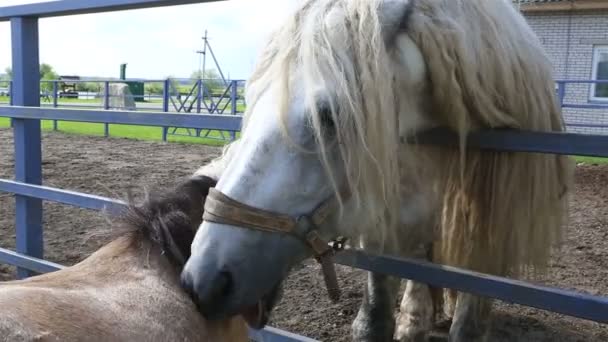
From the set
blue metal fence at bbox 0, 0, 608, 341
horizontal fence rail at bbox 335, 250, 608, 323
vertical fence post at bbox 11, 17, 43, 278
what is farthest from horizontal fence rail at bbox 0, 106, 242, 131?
horizontal fence rail at bbox 335, 250, 608, 323

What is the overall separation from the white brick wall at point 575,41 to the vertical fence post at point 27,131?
13.6 m

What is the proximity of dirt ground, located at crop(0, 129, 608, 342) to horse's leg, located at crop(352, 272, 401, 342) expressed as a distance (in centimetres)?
35

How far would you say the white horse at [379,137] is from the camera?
58.0 inches

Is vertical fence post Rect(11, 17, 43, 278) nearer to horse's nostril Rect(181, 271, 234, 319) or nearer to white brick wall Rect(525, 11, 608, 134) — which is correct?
horse's nostril Rect(181, 271, 234, 319)

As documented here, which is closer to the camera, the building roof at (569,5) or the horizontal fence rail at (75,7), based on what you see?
the horizontal fence rail at (75,7)

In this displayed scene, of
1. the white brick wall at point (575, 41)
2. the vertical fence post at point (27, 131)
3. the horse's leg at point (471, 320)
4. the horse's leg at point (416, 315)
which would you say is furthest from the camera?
the white brick wall at point (575, 41)

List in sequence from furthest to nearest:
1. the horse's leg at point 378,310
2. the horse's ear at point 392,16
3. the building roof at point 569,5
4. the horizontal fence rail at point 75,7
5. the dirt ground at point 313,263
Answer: the building roof at point 569,5 < the dirt ground at point 313,263 < the horse's leg at point 378,310 < the horizontal fence rail at point 75,7 < the horse's ear at point 392,16

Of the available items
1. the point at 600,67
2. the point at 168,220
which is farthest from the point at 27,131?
the point at 600,67

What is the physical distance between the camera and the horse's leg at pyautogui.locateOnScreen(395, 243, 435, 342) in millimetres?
3191

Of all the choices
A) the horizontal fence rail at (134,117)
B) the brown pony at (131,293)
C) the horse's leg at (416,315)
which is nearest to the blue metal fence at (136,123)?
the horizontal fence rail at (134,117)

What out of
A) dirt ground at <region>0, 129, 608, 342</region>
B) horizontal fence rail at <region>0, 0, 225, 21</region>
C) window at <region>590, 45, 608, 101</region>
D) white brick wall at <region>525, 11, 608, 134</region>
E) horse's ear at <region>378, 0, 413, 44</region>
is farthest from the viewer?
window at <region>590, 45, 608, 101</region>

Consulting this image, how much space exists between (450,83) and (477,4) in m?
0.34

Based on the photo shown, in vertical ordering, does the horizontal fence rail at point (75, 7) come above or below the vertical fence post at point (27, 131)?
above

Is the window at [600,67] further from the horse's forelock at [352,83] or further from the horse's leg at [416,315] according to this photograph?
the horse's forelock at [352,83]
